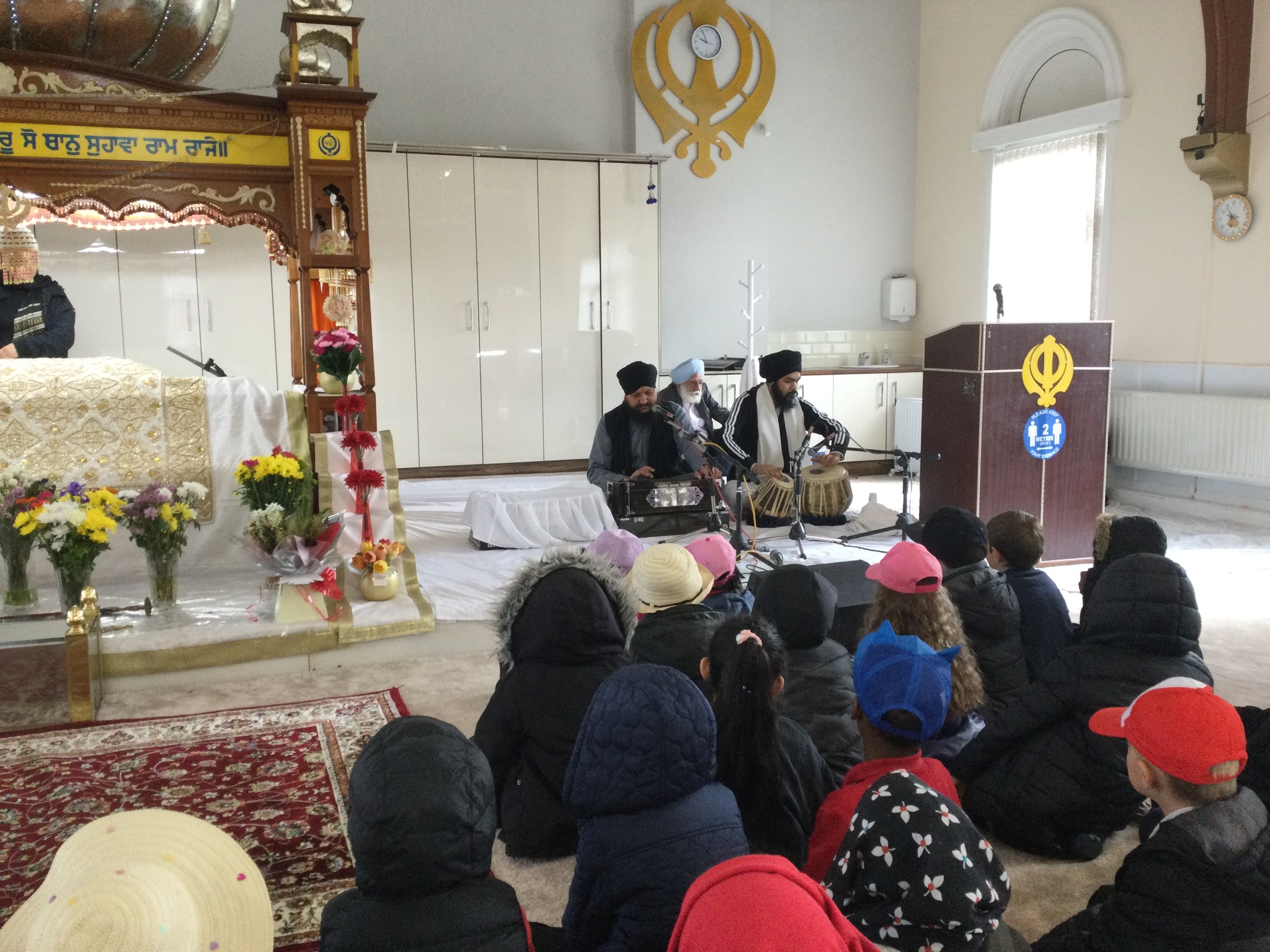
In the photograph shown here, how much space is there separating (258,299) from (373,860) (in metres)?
6.45

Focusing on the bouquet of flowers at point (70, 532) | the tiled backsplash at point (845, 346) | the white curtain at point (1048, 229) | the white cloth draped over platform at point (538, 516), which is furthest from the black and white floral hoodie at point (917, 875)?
the tiled backsplash at point (845, 346)

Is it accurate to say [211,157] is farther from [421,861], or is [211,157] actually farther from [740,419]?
[421,861]

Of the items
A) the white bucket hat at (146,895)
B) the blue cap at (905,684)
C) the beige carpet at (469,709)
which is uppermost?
the white bucket hat at (146,895)

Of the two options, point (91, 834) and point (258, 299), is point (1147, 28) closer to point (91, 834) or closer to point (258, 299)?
point (258, 299)

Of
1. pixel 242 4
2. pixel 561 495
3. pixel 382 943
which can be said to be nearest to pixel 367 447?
pixel 561 495

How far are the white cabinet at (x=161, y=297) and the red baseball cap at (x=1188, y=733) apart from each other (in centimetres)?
663

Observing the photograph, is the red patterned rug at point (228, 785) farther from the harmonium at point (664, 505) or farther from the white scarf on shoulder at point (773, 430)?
the white scarf on shoulder at point (773, 430)

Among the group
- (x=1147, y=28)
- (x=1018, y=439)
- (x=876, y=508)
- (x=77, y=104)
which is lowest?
(x=876, y=508)

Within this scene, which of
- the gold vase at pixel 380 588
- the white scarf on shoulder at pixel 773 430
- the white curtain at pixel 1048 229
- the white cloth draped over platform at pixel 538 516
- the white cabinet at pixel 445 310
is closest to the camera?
the gold vase at pixel 380 588

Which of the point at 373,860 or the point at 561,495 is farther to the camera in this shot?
the point at 561,495

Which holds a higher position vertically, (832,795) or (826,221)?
(826,221)

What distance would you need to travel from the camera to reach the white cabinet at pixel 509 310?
7453mm

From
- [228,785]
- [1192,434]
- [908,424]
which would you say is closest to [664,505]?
[228,785]

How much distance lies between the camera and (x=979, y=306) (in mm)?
8688
